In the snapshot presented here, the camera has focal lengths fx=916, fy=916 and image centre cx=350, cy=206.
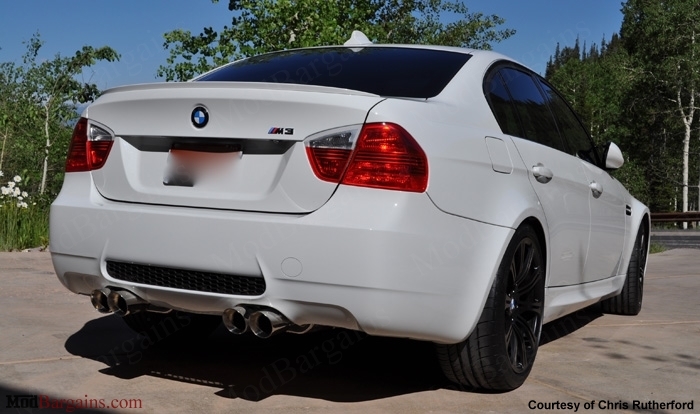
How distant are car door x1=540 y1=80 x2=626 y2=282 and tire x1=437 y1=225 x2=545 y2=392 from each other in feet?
2.95

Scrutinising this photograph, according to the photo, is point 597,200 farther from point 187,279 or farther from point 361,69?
point 187,279

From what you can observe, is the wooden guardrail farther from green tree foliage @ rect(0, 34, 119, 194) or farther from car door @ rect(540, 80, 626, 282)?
car door @ rect(540, 80, 626, 282)

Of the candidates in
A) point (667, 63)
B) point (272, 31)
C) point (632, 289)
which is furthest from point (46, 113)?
point (667, 63)

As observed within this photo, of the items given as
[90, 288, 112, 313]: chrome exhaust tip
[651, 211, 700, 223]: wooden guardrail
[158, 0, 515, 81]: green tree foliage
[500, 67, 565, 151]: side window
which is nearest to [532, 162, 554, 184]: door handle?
[500, 67, 565, 151]: side window

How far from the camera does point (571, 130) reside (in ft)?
17.3

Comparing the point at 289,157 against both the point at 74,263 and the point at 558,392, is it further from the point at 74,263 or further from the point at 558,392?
the point at 558,392

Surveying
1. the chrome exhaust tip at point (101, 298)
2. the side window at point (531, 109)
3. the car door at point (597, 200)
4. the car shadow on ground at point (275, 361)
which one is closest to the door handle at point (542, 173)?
the side window at point (531, 109)

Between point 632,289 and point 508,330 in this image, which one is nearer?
point 508,330

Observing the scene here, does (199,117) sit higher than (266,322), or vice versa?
(199,117)

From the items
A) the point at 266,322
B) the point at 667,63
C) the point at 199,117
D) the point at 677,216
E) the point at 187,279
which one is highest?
the point at 667,63

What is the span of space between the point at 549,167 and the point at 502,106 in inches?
16.6

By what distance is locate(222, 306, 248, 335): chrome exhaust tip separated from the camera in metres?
3.34

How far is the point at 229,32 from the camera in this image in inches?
713

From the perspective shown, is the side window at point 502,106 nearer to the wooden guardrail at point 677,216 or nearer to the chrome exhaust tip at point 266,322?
the chrome exhaust tip at point 266,322
